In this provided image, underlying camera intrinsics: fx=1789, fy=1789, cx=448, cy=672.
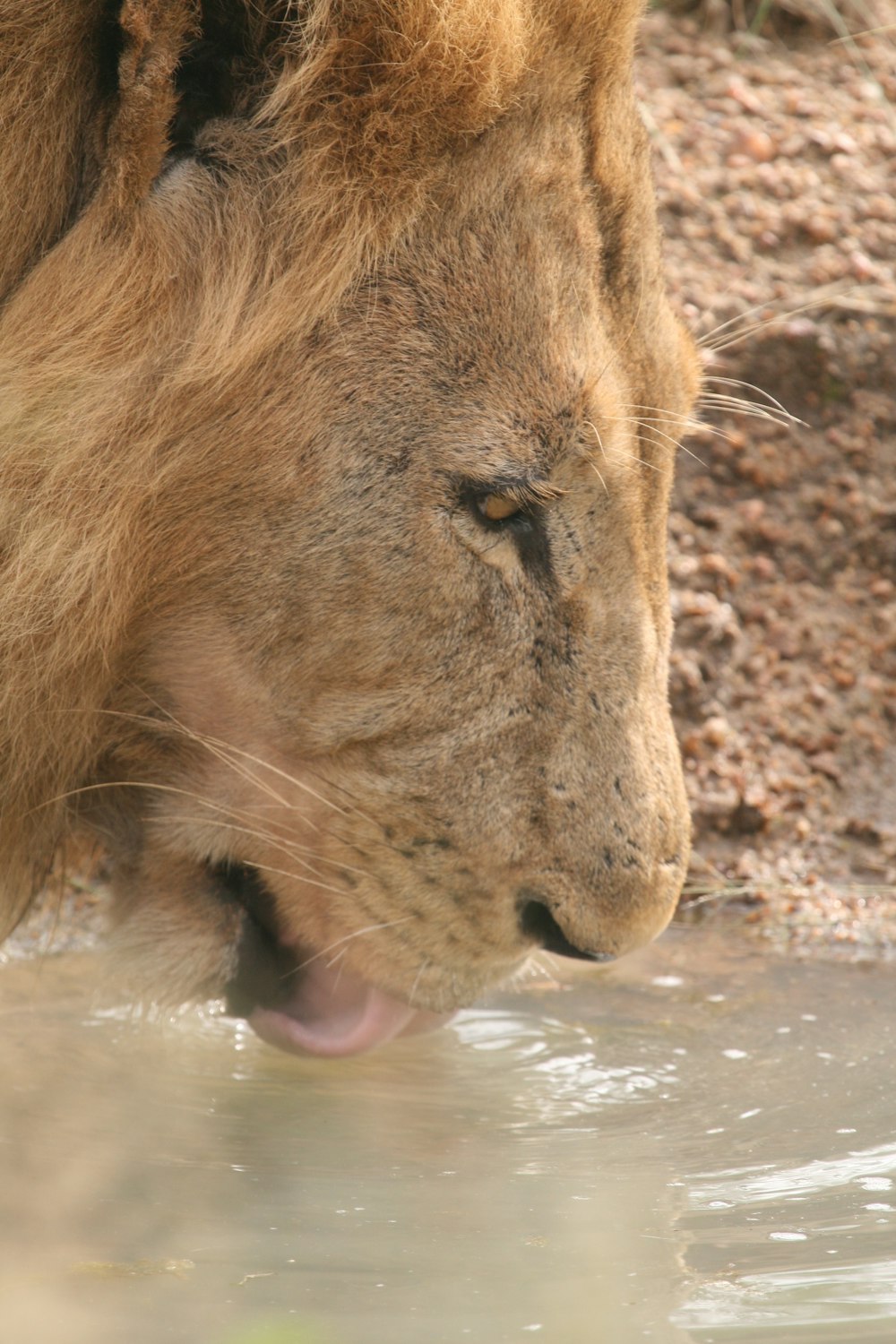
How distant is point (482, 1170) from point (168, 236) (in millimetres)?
1183

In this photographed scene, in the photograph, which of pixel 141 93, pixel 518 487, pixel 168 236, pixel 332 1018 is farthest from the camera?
pixel 332 1018

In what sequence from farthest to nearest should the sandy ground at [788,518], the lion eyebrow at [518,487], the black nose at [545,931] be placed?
the sandy ground at [788,518]
the black nose at [545,931]
the lion eyebrow at [518,487]

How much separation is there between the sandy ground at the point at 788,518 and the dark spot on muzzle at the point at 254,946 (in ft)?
2.97

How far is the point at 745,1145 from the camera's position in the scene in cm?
230

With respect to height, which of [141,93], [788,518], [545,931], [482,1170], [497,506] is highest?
[141,93]

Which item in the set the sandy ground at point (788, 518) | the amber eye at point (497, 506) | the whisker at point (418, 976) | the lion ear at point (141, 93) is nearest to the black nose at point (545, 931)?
the whisker at point (418, 976)

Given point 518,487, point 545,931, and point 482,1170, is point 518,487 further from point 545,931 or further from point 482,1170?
point 482,1170

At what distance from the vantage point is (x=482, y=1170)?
2.23 m

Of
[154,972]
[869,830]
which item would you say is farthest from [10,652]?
[869,830]

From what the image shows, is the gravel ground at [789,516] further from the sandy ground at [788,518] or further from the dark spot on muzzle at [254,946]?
the dark spot on muzzle at [254,946]

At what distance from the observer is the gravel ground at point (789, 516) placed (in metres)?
3.51

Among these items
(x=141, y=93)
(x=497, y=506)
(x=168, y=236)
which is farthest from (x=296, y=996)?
(x=141, y=93)

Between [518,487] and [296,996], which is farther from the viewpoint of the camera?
[296,996]

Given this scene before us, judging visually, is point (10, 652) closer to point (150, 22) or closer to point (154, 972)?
point (154, 972)
